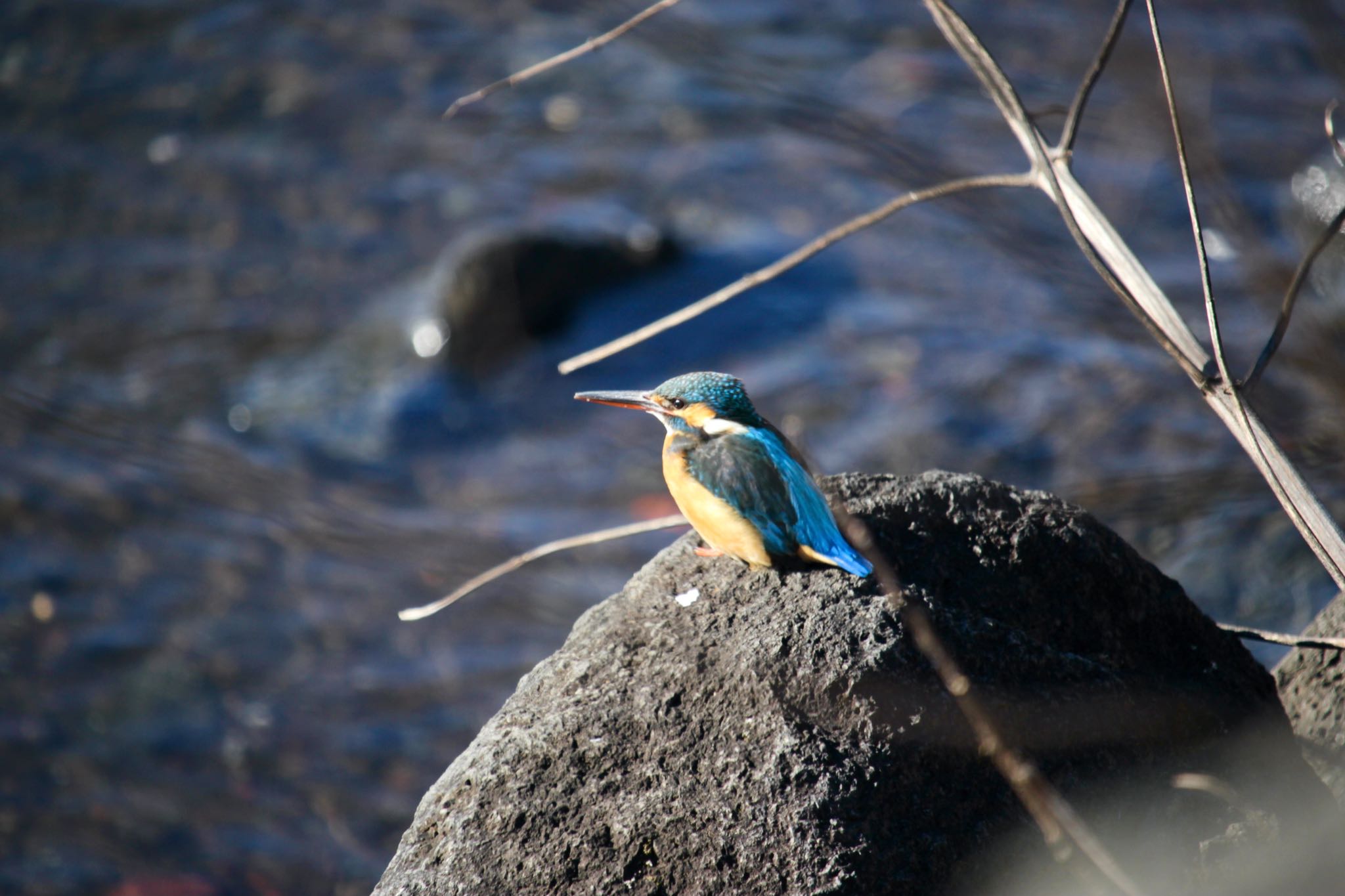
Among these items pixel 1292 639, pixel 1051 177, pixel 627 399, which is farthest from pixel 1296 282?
pixel 627 399

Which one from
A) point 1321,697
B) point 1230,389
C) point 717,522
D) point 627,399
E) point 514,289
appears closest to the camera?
point 1230,389

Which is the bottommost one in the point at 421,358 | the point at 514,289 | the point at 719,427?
the point at 421,358

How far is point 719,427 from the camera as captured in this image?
2.74 metres

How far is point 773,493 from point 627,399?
0.60 metres

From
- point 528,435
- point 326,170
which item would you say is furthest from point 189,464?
point 326,170

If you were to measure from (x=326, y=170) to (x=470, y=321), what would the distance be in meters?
2.09

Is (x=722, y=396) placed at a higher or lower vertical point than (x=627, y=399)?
higher

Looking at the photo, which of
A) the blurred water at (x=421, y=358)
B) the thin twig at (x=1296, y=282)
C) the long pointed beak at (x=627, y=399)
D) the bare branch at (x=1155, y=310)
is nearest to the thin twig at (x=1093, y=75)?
the bare branch at (x=1155, y=310)

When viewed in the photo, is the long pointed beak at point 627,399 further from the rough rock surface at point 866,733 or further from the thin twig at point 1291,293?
the thin twig at point 1291,293

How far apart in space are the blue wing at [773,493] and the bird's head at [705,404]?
96mm

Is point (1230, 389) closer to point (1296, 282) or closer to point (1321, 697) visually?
point (1296, 282)

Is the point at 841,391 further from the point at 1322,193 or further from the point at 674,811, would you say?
the point at 674,811

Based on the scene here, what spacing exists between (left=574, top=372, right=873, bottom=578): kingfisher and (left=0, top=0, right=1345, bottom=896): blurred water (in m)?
0.98

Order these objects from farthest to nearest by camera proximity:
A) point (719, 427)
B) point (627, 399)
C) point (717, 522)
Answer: point (627, 399), point (719, 427), point (717, 522)
